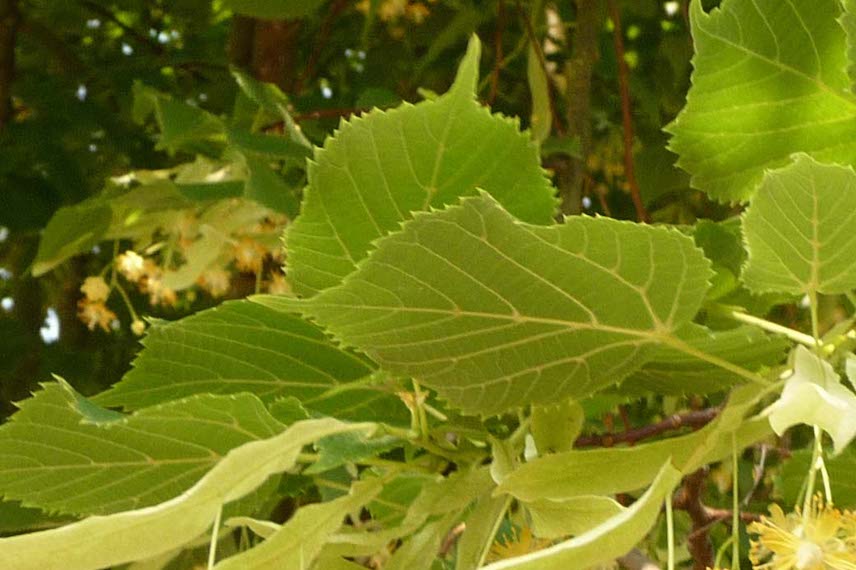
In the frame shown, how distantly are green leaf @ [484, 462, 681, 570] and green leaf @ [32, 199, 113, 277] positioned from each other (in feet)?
2.37

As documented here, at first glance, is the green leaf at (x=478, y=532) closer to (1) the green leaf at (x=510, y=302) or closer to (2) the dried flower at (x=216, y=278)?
(1) the green leaf at (x=510, y=302)

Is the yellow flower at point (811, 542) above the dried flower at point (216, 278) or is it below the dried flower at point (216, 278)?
above

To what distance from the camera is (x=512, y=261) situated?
35cm

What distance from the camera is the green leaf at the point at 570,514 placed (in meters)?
0.36

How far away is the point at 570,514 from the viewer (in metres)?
0.37

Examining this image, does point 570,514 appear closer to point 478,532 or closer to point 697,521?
point 478,532

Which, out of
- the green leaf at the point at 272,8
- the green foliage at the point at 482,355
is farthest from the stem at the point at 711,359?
the green leaf at the point at 272,8

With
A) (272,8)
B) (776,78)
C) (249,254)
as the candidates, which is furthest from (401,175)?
(272,8)

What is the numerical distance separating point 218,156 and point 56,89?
50 centimetres

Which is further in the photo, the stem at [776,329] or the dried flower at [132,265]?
the dried flower at [132,265]

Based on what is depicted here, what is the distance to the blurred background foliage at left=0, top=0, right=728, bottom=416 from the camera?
915 mm

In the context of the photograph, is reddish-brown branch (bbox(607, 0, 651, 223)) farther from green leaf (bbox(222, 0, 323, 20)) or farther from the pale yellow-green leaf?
the pale yellow-green leaf

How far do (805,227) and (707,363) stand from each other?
76 millimetres

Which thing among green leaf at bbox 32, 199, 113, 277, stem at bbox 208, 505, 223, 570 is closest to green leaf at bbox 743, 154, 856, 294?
stem at bbox 208, 505, 223, 570
